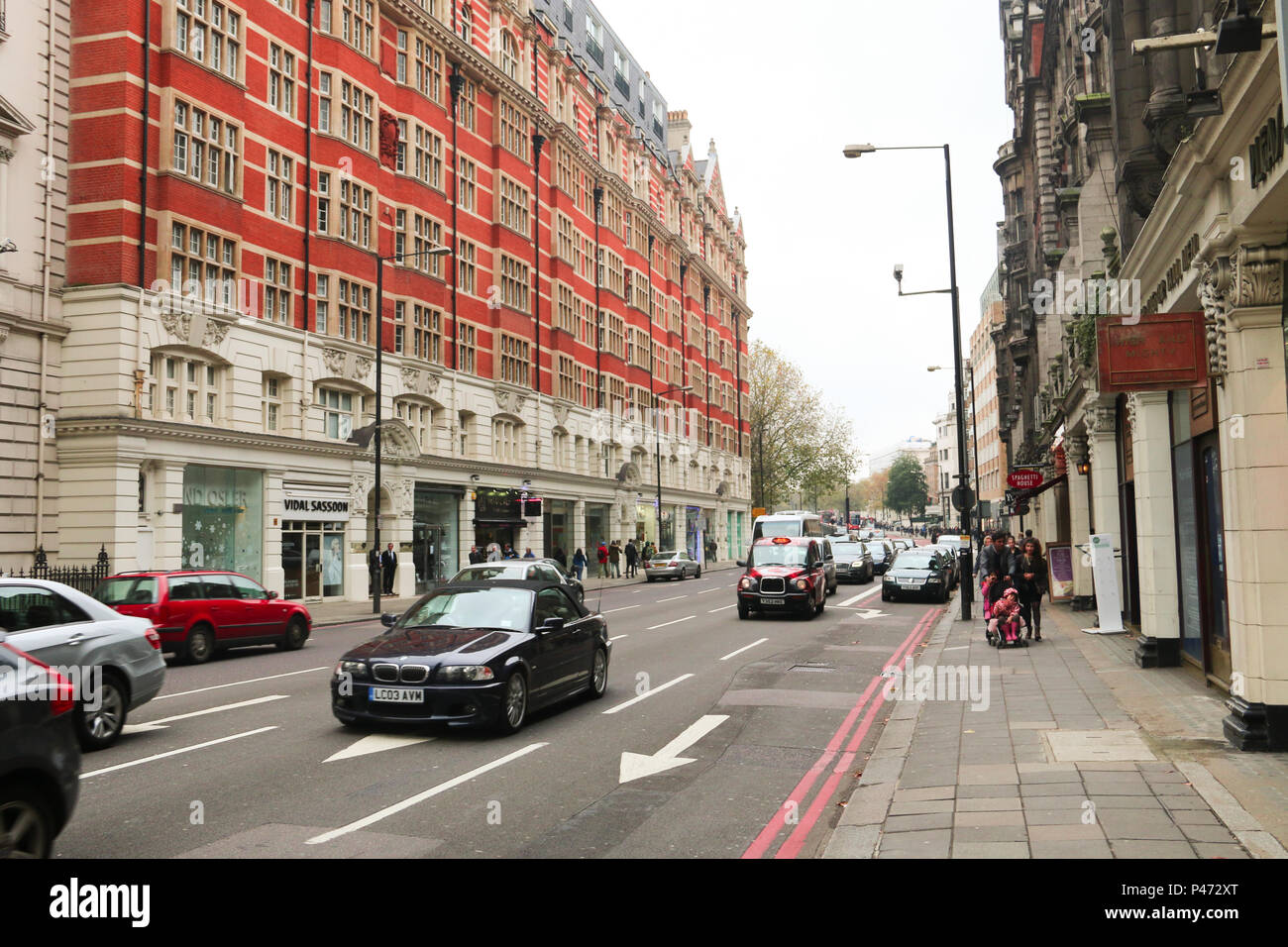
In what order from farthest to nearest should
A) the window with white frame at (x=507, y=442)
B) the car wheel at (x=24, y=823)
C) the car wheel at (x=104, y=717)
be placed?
1. the window with white frame at (x=507, y=442)
2. the car wheel at (x=104, y=717)
3. the car wheel at (x=24, y=823)

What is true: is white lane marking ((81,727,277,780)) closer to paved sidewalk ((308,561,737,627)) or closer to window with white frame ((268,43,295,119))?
paved sidewalk ((308,561,737,627))

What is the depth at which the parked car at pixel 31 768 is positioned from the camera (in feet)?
14.8

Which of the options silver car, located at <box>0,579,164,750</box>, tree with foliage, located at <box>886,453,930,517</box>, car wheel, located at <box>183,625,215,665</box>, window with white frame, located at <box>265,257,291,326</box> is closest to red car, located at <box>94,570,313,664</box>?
car wheel, located at <box>183,625,215,665</box>

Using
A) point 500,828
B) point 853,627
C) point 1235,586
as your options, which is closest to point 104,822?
point 500,828

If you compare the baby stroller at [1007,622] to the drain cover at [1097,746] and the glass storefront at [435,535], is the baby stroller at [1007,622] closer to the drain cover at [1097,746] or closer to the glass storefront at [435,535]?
the drain cover at [1097,746]

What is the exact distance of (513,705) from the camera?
31.5 feet

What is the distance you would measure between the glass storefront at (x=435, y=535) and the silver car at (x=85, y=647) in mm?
24603

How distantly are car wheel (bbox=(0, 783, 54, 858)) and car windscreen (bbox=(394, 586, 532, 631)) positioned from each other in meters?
5.67

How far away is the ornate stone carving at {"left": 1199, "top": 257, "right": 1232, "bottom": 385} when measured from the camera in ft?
26.4

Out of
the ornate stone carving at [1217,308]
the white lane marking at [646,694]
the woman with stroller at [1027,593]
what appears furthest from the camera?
the woman with stroller at [1027,593]

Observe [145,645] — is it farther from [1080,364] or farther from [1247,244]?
[1080,364]

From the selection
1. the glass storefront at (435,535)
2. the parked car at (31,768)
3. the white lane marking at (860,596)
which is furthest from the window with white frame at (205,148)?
the parked car at (31,768)

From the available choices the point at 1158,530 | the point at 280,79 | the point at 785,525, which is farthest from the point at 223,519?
the point at 785,525

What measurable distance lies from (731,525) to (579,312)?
105ft
